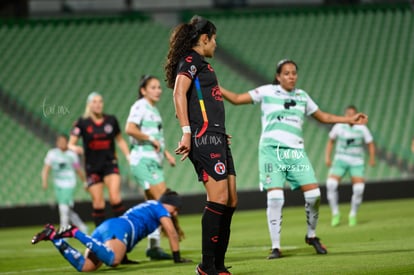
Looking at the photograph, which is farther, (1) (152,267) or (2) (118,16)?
(2) (118,16)

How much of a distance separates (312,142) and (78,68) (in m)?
7.11

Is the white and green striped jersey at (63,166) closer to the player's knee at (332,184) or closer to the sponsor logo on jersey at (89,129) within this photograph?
the sponsor logo on jersey at (89,129)

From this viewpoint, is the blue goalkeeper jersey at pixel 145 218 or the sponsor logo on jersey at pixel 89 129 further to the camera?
the sponsor logo on jersey at pixel 89 129

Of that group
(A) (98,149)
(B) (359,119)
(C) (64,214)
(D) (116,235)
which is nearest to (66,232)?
(D) (116,235)

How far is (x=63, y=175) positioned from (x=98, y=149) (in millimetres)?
5454

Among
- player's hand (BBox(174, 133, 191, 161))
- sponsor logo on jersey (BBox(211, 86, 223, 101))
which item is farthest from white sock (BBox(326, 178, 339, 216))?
player's hand (BBox(174, 133, 191, 161))

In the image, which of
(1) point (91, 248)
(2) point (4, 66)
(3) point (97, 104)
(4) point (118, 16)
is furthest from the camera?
(4) point (118, 16)

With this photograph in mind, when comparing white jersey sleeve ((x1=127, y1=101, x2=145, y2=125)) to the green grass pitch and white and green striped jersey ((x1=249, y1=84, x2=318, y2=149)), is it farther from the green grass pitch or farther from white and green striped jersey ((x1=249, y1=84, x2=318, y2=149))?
white and green striped jersey ((x1=249, y1=84, x2=318, y2=149))

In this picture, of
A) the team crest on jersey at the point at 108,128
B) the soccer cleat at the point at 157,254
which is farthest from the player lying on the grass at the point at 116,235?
the team crest on jersey at the point at 108,128

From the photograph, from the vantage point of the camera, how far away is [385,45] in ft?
85.1

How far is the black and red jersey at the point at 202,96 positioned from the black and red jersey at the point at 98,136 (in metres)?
5.50

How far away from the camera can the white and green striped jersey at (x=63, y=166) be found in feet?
58.3

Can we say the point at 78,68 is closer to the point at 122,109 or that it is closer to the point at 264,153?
the point at 122,109

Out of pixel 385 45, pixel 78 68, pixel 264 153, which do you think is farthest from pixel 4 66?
pixel 264 153
